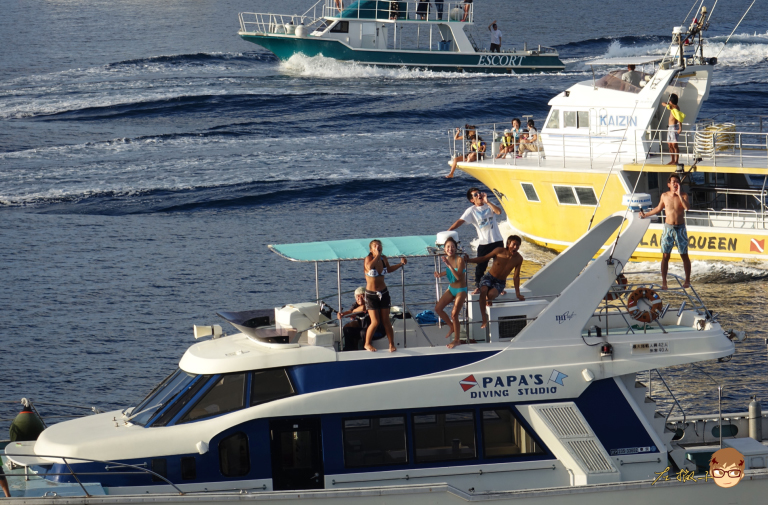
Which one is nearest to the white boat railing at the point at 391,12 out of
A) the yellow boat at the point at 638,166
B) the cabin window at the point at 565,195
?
the yellow boat at the point at 638,166

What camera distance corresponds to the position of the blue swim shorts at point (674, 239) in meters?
15.5

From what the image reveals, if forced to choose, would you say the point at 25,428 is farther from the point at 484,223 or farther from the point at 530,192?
the point at 530,192

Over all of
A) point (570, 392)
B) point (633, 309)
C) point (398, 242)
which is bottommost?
point (570, 392)

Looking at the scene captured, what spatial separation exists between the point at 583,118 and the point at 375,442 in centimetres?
1983

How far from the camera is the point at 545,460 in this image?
10.9 m

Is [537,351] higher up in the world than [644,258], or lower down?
higher up

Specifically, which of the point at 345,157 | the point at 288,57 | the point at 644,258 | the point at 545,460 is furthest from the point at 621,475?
the point at 288,57

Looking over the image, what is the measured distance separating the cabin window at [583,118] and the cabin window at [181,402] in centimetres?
2026

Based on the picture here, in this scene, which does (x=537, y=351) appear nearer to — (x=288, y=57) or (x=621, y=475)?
(x=621, y=475)

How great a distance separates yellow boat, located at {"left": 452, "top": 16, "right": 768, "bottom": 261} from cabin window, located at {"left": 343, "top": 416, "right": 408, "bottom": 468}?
1650cm

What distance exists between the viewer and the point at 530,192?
28.4 metres

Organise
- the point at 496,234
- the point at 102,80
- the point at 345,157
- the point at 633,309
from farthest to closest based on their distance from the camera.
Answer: the point at 102,80
the point at 345,157
the point at 496,234
the point at 633,309

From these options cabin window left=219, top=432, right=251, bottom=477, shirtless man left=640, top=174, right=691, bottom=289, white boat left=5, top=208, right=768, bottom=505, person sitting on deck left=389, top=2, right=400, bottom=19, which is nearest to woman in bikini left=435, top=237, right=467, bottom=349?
white boat left=5, top=208, right=768, bottom=505

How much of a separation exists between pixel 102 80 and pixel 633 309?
58.1 metres
